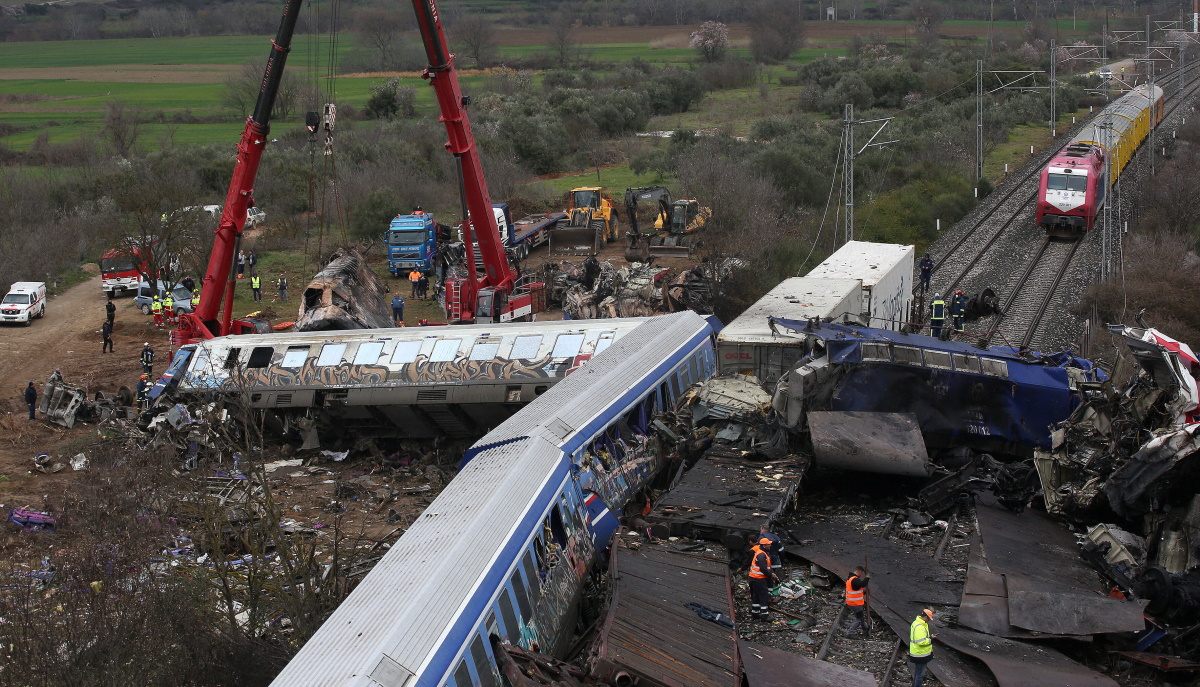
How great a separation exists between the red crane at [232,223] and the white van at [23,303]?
13.1m

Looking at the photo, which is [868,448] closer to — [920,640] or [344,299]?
[920,640]

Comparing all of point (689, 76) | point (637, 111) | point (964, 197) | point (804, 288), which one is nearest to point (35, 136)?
point (637, 111)

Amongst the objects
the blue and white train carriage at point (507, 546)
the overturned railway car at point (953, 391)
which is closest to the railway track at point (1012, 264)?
the overturned railway car at point (953, 391)

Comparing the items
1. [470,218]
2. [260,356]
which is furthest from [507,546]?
[470,218]

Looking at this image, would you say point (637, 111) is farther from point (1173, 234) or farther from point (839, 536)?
point (839, 536)

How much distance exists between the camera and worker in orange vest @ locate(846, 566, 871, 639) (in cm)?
1285

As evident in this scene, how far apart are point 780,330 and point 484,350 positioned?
6256 millimetres

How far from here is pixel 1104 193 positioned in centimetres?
3984

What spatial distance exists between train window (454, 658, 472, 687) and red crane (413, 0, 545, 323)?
58.9ft

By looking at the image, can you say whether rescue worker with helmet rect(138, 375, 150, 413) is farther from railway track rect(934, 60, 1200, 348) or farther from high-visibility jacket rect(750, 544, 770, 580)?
railway track rect(934, 60, 1200, 348)

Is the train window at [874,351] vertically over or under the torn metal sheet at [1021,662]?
over

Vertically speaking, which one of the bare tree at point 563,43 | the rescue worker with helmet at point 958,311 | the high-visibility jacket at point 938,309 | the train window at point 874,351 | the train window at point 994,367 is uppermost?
the bare tree at point 563,43

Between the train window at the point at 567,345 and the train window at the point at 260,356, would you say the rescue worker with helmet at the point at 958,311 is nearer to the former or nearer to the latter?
the train window at the point at 567,345

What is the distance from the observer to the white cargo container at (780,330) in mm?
20609
